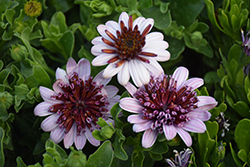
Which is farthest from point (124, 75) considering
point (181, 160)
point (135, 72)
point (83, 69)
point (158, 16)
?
point (158, 16)

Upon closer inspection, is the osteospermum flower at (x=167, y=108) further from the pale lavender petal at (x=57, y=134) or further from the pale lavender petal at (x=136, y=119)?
the pale lavender petal at (x=57, y=134)

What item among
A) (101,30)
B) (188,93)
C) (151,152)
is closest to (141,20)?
(101,30)

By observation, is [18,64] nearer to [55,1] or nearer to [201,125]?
[55,1]

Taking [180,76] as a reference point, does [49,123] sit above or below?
below

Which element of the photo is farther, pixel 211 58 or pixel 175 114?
pixel 211 58

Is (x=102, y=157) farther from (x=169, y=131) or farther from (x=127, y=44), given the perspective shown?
(x=127, y=44)

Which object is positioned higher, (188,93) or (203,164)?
(188,93)

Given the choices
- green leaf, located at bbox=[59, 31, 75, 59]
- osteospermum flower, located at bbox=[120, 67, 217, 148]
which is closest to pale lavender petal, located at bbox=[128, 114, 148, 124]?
osteospermum flower, located at bbox=[120, 67, 217, 148]

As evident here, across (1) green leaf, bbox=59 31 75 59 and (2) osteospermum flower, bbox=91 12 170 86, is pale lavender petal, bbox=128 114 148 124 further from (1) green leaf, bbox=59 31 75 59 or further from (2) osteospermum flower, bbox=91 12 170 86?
(1) green leaf, bbox=59 31 75 59

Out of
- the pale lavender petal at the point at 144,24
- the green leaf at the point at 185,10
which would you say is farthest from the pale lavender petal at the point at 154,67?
the green leaf at the point at 185,10
